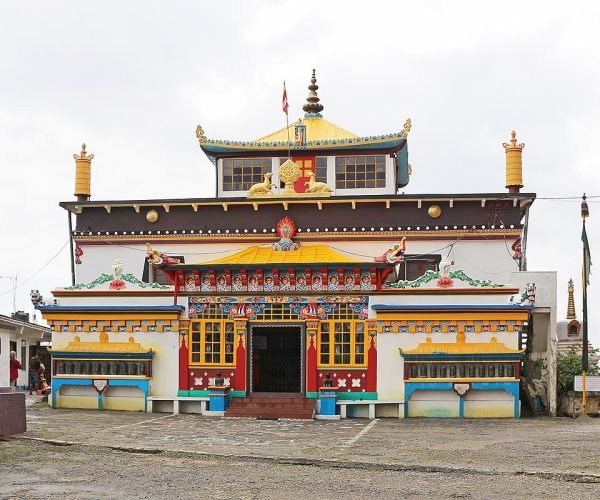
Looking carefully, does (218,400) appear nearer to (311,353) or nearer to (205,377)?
(205,377)

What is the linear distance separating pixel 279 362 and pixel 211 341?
285cm

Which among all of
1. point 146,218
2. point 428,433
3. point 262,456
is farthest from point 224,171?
point 262,456

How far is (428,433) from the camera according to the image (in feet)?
71.1

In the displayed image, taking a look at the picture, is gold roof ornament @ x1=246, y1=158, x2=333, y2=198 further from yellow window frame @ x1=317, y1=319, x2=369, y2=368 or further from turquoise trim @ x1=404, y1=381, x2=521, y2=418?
turquoise trim @ x1=404, y1=381, x2=521, y2=418

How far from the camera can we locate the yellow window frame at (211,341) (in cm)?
2794

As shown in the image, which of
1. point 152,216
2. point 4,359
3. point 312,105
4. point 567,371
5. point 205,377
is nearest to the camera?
point 4,359

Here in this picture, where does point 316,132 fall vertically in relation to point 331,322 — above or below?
above

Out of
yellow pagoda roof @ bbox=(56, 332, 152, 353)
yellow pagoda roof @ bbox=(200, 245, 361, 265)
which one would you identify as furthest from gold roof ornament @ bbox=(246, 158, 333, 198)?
yellow pagoda roof @ bbox=(56, 332, 152, 353)

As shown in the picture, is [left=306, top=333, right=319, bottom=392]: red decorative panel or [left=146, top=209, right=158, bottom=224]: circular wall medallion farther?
[left=146, top=209, right=158, bottom=224]: circular wall medallion

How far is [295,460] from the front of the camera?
15.9 meters

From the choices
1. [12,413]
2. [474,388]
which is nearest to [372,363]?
[474,388]

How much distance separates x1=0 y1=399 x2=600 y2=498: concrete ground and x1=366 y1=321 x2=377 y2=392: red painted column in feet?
10.2

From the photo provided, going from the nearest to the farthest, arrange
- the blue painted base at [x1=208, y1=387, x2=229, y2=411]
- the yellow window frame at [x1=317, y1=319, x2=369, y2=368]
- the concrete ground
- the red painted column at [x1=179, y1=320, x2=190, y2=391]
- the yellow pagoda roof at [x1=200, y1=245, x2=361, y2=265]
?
1. the concrete ground
2. the blue painted base at [x1=208, y1=387, x2=229, y2=411]
3. the yellow window frame at [x1=317, y1=319, x2=369, y2=368]
4. the red painted column at [x1=179, y1=320, x2=190, y2=391]
5. the yellow pagoda roof at [x1=200, y1=245, x2=361, y2=265]

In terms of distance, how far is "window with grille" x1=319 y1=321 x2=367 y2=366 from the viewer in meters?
27.4
